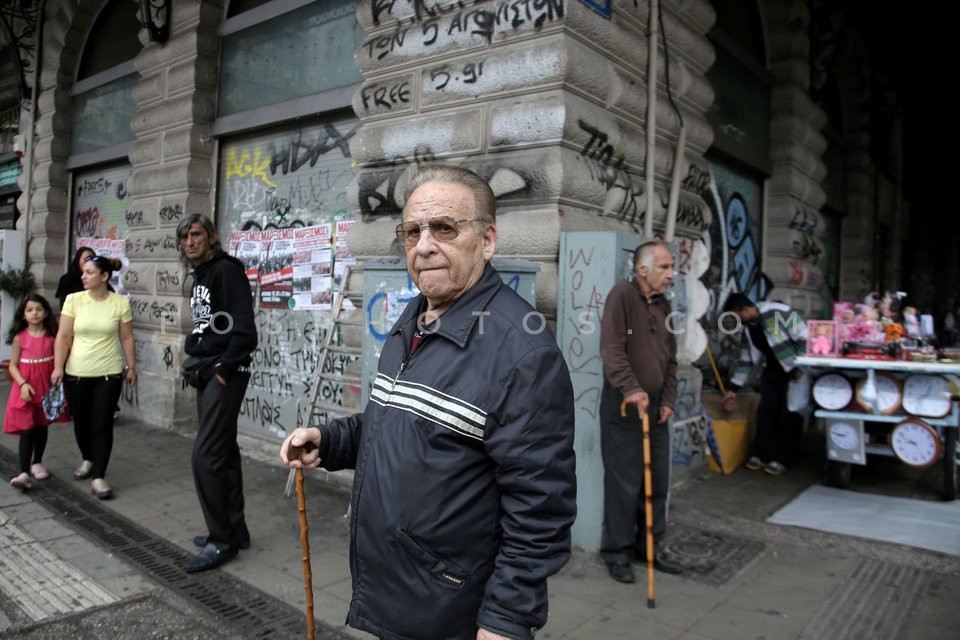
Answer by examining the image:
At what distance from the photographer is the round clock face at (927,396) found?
5352 millimetres

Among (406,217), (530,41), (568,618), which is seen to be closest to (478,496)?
(406,217)

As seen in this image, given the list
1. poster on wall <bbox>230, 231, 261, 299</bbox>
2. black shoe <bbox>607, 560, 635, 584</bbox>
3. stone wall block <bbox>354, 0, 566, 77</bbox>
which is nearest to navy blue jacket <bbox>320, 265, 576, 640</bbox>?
black shoe <bbox>607, 560, 635, 584</bbox>

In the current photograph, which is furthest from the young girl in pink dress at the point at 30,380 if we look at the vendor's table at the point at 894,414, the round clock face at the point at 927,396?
the round clock face at the point at 927,396

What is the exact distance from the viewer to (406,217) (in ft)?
6.31

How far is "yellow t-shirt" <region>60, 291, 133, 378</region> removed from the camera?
17.4 ft

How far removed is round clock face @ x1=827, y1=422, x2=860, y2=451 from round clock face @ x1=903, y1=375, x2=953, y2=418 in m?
0.42

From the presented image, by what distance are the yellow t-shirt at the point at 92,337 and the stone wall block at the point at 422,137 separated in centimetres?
238

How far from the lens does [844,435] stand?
562 centimetres

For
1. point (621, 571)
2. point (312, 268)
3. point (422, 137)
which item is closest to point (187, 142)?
point (312, 268)

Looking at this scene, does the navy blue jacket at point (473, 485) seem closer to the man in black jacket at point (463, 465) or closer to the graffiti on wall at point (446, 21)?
the man in black jacket at point (463, 465)

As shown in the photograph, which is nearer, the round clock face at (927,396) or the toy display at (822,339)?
the round clock face at (927,396)

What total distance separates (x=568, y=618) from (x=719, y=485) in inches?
114

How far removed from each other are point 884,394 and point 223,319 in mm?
5087

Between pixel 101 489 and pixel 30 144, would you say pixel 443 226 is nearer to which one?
pixel 101 489
